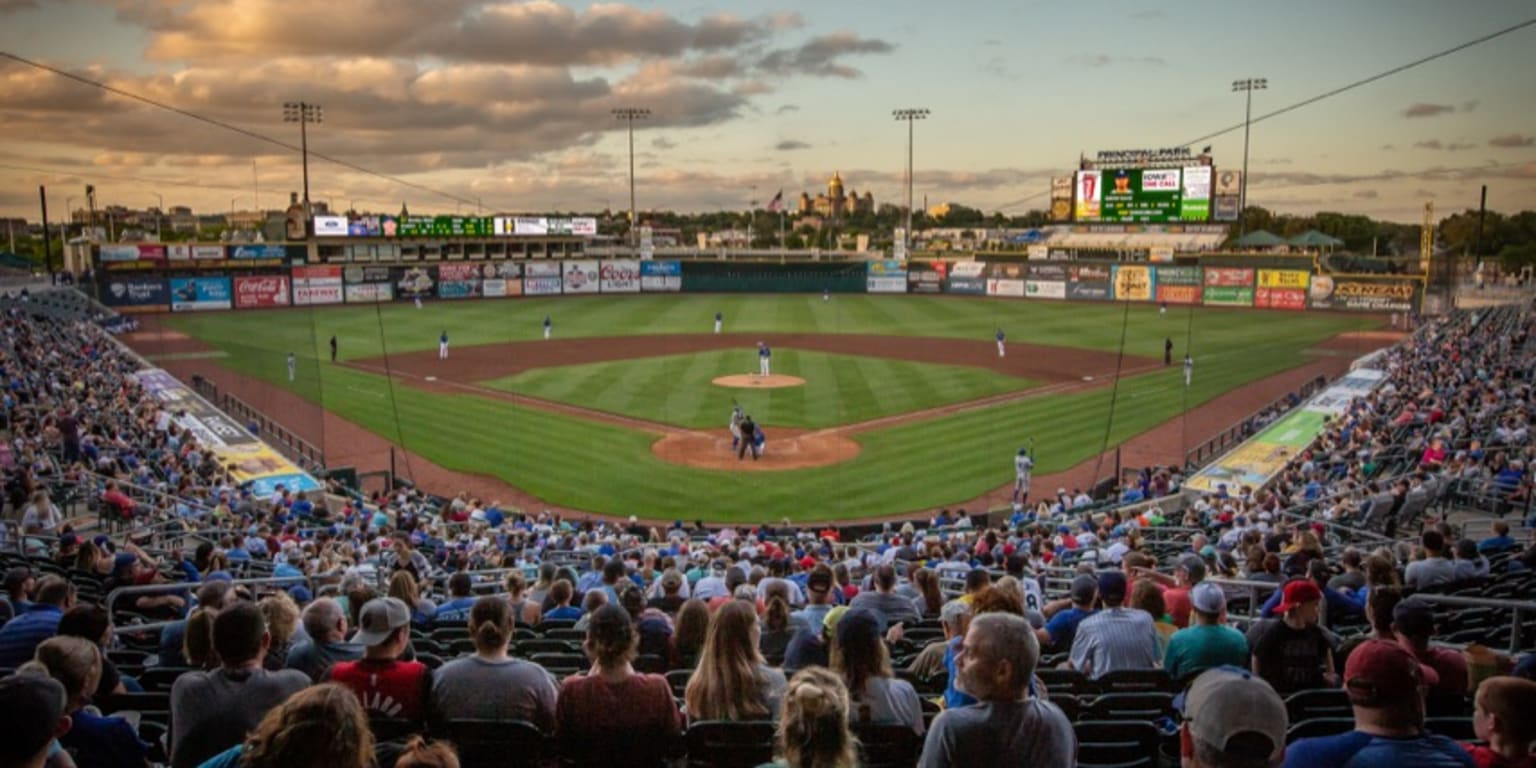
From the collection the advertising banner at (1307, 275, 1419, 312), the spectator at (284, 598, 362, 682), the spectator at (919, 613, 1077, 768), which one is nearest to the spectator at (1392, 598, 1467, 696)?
the spectator at (919, 613, 1077, 768)

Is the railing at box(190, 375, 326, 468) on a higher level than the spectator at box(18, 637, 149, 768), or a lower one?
lower

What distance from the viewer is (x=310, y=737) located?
3.02 metres

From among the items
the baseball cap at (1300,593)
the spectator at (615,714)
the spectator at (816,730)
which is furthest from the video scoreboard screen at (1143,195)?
the spectator at (816,730)

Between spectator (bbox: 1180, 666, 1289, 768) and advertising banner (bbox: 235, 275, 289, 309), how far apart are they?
72.9 meters

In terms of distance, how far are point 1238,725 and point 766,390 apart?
34116 mm

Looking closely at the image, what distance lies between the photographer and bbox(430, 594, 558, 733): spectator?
4.97m

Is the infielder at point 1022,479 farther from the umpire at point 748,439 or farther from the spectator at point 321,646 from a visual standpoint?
the spectator at point 321,646

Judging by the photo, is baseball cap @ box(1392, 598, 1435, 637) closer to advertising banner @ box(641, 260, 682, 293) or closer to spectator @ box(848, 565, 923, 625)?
spectator @ box(848, 565, 923, 625)

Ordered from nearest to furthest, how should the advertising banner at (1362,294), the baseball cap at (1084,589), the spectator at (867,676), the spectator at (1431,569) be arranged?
1. the spectator at (867,676)
2. the baseball cap at (1084,589)
3. the spectator at (1431,569)
4. the advertising banner at (1362,294)

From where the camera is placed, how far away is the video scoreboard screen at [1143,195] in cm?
6844

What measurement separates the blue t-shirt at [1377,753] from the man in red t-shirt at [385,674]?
4.00m

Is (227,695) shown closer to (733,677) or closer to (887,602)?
(733,677)

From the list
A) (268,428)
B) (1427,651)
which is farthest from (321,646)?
(268,428)

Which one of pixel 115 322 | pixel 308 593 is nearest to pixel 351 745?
pixel 308 593
